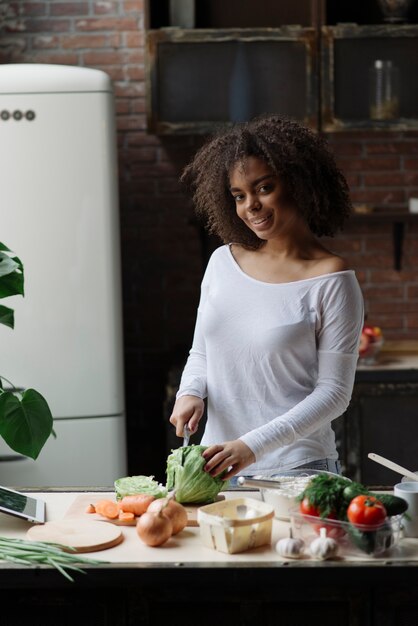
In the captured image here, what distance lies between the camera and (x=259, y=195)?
2.27 m

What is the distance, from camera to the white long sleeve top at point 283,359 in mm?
2211

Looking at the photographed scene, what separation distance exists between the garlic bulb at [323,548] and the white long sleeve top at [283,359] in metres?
0.36

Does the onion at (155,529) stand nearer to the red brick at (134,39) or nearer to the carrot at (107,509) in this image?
the carrot at (107,509)

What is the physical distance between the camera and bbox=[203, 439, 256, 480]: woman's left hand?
6.78 ft

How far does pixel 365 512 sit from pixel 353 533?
0.05 m

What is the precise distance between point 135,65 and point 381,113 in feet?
3.66

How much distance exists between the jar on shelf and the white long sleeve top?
1905 millimetres

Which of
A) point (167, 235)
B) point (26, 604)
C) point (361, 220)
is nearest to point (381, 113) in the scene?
point (361, 220)

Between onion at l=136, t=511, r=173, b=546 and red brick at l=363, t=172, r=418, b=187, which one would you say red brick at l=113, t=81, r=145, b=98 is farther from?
onion at l=136, t=511, r=173, b=546

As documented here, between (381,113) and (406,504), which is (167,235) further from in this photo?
(406,504)

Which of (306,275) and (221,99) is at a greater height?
(221,99)

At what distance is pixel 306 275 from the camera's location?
7.52 feet

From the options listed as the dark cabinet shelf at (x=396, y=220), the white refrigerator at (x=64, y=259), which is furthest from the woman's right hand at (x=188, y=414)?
the dark cabinet shelf at (x=396, y=220)

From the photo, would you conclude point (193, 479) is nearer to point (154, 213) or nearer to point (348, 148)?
point (154, 213)
